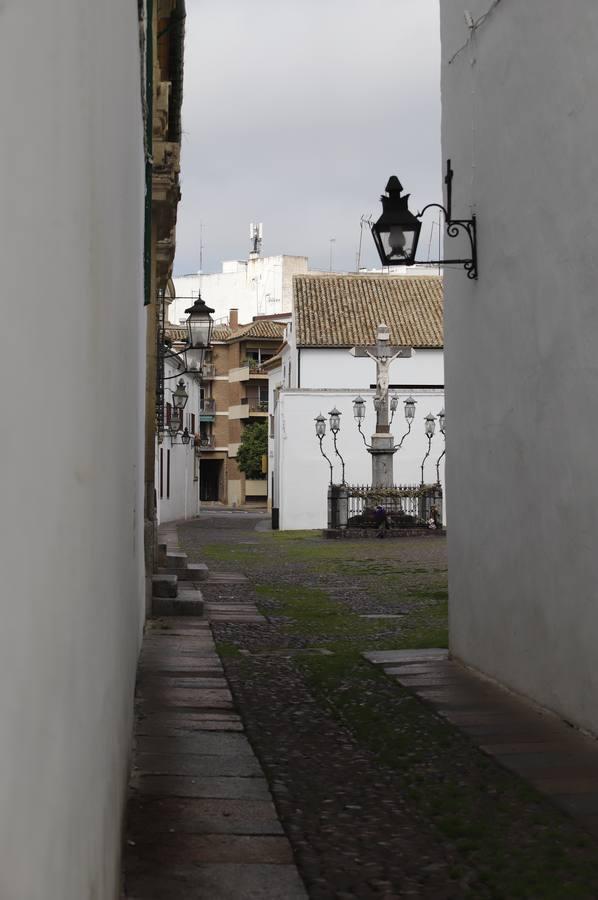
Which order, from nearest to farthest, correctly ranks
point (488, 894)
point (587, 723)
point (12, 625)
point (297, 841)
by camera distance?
point (12, 625) → point (488, 894) → point (297, 841) → point (587, 723)

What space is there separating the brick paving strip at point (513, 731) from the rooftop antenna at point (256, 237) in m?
64.0

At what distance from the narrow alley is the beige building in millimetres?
53334

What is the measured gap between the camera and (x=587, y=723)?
5.45 m

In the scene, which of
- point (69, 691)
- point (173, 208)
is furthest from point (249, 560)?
point (69, 691)

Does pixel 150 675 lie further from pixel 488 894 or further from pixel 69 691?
pixel 69 691

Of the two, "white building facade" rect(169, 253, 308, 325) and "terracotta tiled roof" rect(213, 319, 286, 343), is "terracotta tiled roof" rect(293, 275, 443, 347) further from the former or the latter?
"white building facade" rect(169, 253, 308, 325)

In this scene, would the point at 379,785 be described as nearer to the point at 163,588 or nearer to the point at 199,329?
the point at 163,588

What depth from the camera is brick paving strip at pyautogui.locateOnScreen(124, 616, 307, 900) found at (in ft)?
11.3

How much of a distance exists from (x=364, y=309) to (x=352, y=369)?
2.61m

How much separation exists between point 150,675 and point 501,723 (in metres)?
2.41

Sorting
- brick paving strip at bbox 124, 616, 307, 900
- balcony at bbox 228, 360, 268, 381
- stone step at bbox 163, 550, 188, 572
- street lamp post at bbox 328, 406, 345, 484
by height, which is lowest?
brick paving strip at bbox 124, 616, 307, 900

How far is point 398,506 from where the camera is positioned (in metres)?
27.8

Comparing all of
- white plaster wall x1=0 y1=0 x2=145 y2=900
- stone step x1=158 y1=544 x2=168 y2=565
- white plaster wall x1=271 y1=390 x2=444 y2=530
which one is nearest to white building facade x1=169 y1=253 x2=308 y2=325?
white plaster wall x1=271 y1=390 x2=444 y2=530

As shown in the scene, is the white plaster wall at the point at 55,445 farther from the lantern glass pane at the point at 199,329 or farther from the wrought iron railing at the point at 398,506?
the wrought iron railing at the point at 398,506
